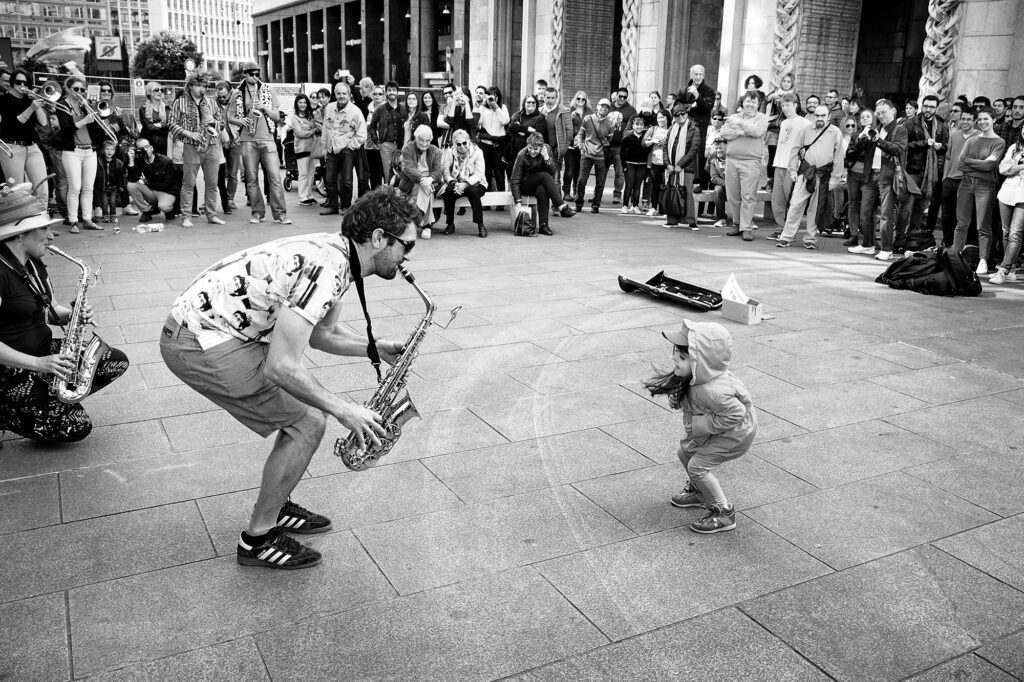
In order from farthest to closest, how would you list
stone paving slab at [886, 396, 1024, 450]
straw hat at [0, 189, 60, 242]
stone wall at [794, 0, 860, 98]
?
stone wall at [794, 0, 860, 98] → stone paving slab at [886, 396, 1024, 450] → straw hat at [0, 189, 60, 242]

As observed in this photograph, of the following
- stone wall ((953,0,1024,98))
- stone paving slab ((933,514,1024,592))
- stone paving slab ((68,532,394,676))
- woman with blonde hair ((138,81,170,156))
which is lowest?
stone paving slab ((68,532,394,676))

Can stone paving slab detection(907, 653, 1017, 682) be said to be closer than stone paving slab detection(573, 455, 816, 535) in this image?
Yes

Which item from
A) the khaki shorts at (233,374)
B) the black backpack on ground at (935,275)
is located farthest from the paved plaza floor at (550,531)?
the black backpack on ground at (935,275)

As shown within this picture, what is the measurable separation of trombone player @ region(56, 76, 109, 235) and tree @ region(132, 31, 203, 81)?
7735cm

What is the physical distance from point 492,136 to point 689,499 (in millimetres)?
12559

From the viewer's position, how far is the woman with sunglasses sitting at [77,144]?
1238 centimetres

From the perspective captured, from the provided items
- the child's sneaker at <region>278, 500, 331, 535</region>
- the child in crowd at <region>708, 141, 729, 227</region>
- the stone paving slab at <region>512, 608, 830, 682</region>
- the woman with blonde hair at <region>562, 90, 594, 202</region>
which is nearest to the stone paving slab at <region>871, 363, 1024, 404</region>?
the stone paving slab at <region>512, 608, 830, 682</region>

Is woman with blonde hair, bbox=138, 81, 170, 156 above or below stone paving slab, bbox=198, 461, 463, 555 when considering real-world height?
above

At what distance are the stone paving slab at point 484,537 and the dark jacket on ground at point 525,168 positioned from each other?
30.6 ft

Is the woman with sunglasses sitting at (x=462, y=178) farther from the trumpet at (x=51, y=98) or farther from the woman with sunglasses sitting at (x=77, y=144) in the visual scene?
the trumpet at (x=51, y=98)

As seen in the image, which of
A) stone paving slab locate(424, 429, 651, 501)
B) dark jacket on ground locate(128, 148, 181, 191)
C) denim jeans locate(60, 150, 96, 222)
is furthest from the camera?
dark jacket on ground locate(128, 148, 181, 191)

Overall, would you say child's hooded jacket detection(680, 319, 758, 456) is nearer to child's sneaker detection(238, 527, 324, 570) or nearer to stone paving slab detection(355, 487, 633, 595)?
stone paving slab detection(355, 487, 633, 595)

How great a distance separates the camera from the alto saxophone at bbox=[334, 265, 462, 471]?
147 inches

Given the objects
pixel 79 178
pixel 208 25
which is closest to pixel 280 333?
pixel 79 178
